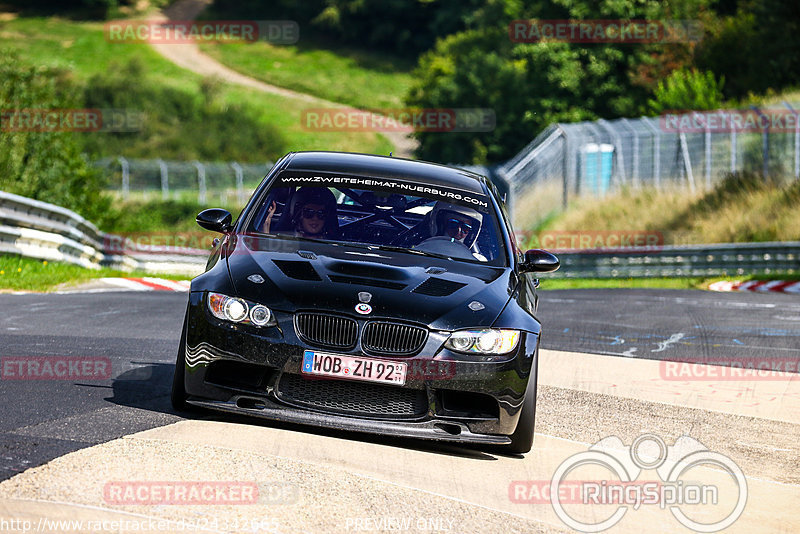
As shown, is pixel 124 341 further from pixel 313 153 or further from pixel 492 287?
pixel 492 287

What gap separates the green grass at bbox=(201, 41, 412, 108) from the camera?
93.8m

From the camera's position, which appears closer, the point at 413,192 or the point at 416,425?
the point at 416,425

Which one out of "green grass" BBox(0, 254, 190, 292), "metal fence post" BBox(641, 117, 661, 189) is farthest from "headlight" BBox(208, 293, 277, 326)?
"metal fence post" BBox(641, 117, 661, 189)

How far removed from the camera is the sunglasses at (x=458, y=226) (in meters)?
7.70

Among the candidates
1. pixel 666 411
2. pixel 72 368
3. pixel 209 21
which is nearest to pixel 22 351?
pixel 72 368

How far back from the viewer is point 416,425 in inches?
249

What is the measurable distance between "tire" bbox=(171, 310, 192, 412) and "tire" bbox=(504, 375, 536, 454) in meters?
1.79

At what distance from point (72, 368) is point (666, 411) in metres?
4.11

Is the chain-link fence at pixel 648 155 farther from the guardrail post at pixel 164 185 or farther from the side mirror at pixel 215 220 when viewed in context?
the side mirror at pixel 215 220

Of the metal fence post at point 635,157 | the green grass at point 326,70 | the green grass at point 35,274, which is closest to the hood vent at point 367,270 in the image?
the green grass at point 35,274

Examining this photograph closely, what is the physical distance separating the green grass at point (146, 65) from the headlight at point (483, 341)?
214 feet

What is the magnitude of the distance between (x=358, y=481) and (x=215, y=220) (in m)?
2.59

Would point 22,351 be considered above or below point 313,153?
below
